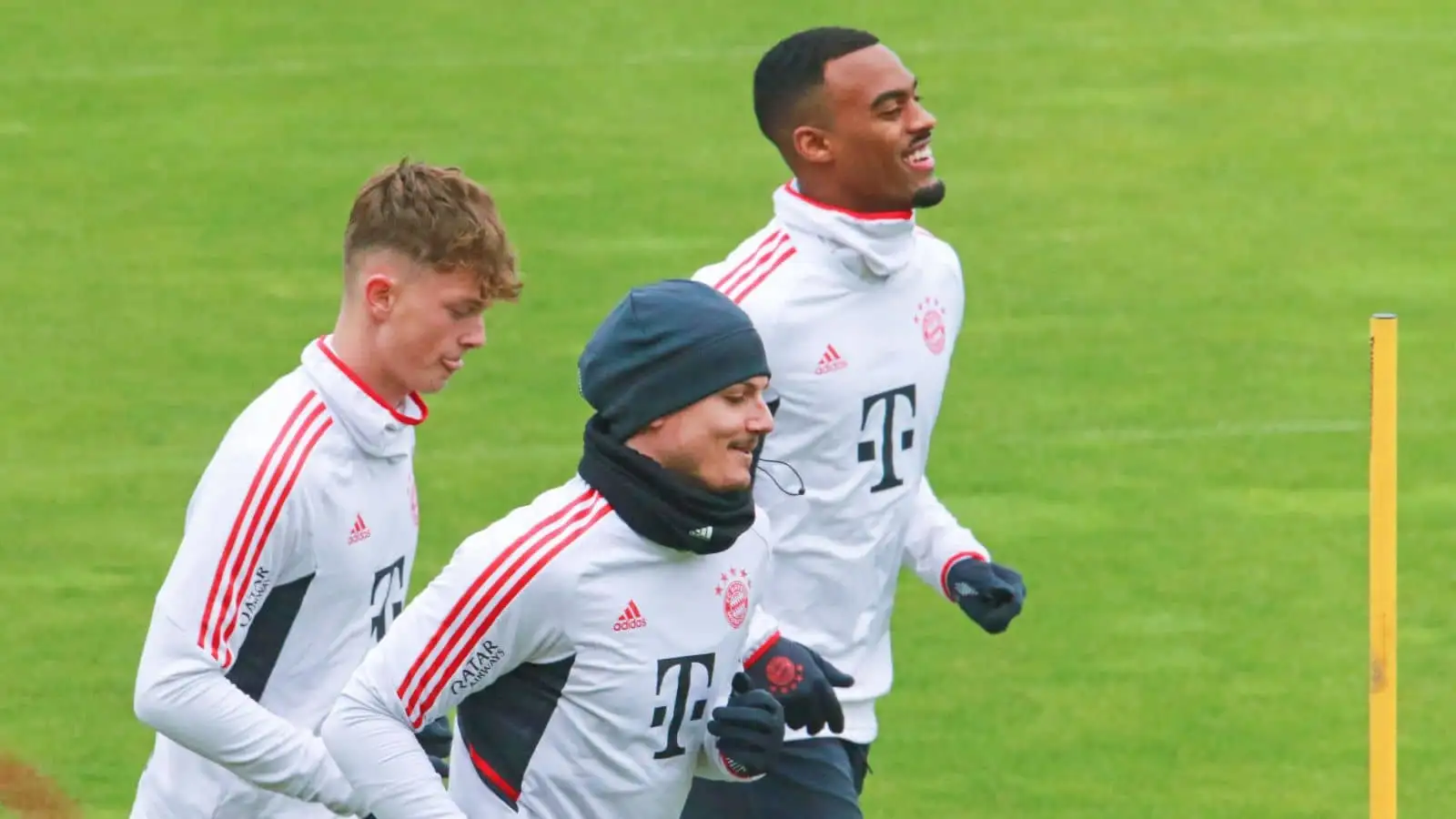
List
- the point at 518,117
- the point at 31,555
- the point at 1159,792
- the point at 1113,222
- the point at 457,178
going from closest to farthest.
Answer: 1. the point at 457,178
2. the point at 1159,792
3. the point at 31,555
4. the point at 1113,222
5. the point at 518,117

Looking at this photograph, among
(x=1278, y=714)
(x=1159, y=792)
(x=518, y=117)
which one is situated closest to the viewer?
(x=1159, y=792)

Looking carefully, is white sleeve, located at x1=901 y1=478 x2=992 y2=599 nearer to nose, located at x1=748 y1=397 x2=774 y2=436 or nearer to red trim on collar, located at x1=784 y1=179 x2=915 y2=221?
red trim on collar, located at x1=784 y1=179 x2=915 y2=221

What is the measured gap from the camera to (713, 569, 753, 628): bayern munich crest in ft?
14.3

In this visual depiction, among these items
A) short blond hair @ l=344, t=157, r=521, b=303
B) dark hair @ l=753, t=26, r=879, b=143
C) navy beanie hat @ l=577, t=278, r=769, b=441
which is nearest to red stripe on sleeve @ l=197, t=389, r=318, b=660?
short blond hair @ l=344, t=157, r=521, b=303

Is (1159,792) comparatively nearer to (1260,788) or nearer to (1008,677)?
(1260,788)

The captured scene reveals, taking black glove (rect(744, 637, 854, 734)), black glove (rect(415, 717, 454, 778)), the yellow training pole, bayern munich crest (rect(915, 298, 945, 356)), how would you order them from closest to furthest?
black glove (rect(744, 637, 854, 734))
black glove (rect(415, 717, 454, 778))
the yellow training pole
bayern munich crest (rect(915, 298, 945, 356))

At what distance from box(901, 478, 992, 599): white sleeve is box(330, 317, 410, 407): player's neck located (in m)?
1.46

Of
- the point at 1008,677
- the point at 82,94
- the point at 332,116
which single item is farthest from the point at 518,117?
the point at 1008,677

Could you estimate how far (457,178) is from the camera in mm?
4730

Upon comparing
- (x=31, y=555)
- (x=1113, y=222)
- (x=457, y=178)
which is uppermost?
(x=457, y=178)

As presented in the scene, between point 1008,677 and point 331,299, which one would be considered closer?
point 1008,677

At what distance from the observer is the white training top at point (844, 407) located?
5449 mm

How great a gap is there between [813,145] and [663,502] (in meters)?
1.67

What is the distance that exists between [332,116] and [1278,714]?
731 cm
